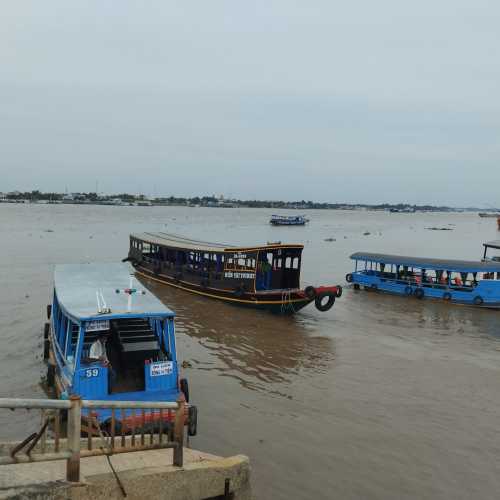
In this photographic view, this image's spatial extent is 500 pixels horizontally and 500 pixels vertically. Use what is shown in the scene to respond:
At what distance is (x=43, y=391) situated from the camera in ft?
35.6

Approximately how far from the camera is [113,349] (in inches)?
397

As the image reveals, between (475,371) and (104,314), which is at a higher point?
(104,314)

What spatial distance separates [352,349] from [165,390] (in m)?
7.67

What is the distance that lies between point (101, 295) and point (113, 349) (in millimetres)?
1217

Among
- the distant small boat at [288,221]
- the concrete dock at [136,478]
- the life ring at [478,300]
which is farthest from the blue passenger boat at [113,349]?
the distant small boat at [288,221]

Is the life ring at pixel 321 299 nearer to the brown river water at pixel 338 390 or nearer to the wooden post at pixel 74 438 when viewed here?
the brown river water at pixel 338 390

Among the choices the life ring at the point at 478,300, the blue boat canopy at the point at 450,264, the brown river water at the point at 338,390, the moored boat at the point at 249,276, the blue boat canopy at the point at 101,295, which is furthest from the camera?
the blue boat canopy at the point at 450,264

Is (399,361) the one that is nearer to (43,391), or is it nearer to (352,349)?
(352,349)

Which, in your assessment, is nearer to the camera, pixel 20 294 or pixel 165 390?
pixel 165 390

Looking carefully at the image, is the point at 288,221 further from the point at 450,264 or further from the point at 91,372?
the point at 91,372

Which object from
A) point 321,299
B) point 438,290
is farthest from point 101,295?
point 438,290

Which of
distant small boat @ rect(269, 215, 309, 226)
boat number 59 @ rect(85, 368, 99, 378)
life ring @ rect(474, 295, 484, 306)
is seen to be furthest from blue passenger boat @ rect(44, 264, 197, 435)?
distant small boat @ rect(269, 215, 309, 226)

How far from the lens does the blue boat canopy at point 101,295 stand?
8906 mm

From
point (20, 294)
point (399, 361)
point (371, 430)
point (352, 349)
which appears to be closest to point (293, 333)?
point (352, 349)
